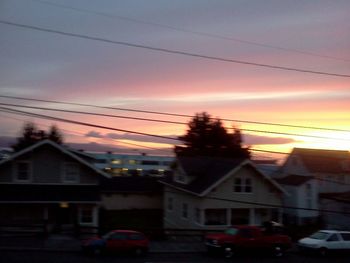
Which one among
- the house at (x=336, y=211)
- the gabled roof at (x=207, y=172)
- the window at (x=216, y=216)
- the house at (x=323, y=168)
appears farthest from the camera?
the house at (x=323, y=168)

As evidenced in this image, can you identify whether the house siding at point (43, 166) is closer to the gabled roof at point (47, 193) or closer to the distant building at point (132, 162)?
the gabled roof at point (47, 193)

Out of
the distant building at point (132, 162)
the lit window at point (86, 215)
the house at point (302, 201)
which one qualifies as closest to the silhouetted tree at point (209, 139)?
the house at point (302, 201)

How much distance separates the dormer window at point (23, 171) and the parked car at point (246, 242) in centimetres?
1425

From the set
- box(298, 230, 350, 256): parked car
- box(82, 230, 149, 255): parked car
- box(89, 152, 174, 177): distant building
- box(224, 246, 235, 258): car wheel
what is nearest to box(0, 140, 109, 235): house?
box(82, 230, 149, 255): parked car

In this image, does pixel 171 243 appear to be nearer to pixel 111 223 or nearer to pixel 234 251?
pixel 234 251

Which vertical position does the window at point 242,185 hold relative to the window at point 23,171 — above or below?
below

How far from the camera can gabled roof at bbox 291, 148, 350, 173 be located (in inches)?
2416

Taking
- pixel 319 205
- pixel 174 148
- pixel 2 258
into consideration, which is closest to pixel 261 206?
pixel 319 205

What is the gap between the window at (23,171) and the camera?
3747 cm

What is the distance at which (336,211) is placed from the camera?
1844 inches

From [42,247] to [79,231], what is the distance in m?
4.49

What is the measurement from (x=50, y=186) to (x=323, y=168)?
34.9m

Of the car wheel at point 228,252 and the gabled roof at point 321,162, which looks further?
the gabled roof at point 321,162

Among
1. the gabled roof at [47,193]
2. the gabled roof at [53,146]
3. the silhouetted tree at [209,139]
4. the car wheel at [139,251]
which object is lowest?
the car wheel at [139,251]
